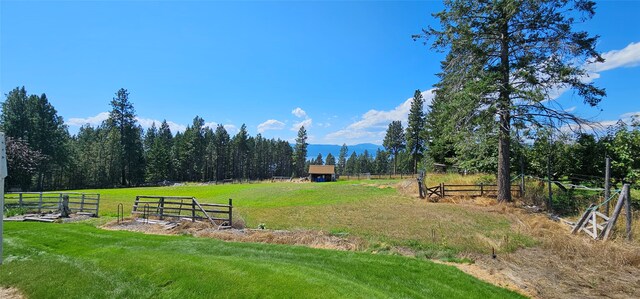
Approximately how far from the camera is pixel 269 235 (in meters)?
12.4

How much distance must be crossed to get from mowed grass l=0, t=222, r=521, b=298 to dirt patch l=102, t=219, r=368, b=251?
4.24 feet

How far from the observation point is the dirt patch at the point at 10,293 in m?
7.05

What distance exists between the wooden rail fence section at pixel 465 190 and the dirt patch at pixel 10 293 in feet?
65.9

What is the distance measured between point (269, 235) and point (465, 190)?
1458 cm

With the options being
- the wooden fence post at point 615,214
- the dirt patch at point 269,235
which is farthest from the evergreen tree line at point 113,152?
the wooden fence post at point 615,214

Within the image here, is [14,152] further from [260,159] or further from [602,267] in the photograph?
[260,159]

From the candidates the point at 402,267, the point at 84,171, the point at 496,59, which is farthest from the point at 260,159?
the point at 402,267

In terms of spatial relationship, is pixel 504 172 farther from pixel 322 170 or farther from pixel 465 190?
pixel 322 170

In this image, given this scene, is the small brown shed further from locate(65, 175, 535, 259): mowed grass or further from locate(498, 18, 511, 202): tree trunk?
locate(498, 18, 511, 202): tree trunk

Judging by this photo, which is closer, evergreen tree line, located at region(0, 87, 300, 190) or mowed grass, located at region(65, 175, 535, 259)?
mowed grass, located at region(65, 175, 535, 259)

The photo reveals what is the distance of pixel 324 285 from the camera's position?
623 centimetres

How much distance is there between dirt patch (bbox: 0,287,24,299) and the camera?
705cm

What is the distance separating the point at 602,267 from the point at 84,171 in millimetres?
79784

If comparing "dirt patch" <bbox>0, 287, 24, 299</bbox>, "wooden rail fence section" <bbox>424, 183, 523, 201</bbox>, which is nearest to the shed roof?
Result: "wooden rail fence section" <bbox>424, 183, 523, 201</bbox>
